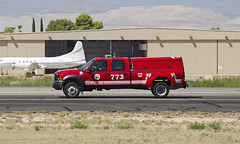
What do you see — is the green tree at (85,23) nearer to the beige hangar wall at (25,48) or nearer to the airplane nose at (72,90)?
the beige hangar wall at (25,48)

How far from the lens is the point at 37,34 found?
2751 inches

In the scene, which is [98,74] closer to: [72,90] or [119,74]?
[119,74]

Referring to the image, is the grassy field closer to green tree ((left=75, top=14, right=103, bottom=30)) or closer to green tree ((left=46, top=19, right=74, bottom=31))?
green tree ((left=75, top=14, right=103, bottom=30))

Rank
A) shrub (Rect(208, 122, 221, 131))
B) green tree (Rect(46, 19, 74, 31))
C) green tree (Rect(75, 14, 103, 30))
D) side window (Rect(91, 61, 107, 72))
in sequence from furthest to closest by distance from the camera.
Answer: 1. green tree (Rect(46, 19, 74, 31))
2. green tree (Rect(75, 14, 103, 30))
3. side window (Rect(91, 61, 107, 72))
4. shrub (Rect(208, 122, 221, 131))

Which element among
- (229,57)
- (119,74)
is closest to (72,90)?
(119,74)

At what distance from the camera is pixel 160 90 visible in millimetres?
24203

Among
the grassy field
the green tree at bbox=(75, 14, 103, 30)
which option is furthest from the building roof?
the green tree at bbox=(75, 14, 103, 30)

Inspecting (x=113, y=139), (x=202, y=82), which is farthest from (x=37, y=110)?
(x=202, y=82)

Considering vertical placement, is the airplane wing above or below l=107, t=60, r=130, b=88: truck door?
above

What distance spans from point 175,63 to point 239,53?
48.0 meters

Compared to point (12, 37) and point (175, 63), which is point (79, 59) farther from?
point (175, 63)

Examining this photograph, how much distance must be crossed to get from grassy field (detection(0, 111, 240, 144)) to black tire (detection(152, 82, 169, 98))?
6.56m

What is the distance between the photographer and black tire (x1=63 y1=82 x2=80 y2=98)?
2394cm

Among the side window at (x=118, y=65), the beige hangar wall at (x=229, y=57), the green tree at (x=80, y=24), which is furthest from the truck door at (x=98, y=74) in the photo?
the green tree at (x=80, y=24)
